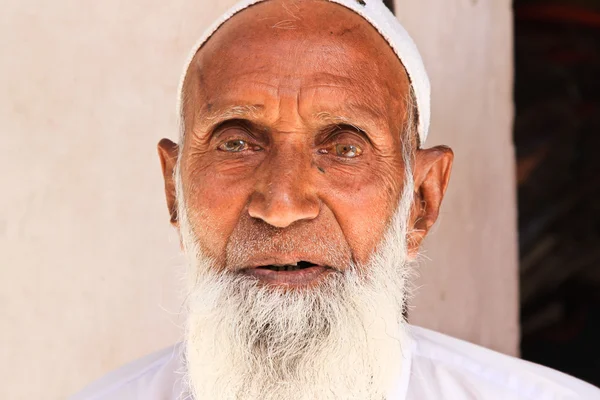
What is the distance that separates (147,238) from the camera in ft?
8.63

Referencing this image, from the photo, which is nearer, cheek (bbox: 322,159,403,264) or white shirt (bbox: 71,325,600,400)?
cheek (bbox: 322,159,403,264)

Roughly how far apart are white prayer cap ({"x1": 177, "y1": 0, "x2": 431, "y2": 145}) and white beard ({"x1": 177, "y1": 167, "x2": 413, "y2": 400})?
0.80 feet

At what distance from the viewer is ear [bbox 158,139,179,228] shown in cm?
221

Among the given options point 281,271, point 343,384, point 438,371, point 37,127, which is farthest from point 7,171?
point 438,371

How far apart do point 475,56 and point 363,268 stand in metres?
1.48

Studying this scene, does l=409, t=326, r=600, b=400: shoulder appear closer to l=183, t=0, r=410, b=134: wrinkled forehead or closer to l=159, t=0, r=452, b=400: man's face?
l=159, t=0, r=452, b=400: man's face

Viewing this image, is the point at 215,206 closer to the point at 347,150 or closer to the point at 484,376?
the point at 347,150

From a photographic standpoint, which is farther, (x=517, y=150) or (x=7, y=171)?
(x=517, y=150)

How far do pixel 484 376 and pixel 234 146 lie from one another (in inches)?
37.6

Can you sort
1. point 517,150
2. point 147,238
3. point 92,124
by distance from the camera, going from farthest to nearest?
point 517,150, point 147,238, point 92,124

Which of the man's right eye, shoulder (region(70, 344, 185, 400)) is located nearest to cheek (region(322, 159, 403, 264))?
the man's right eye

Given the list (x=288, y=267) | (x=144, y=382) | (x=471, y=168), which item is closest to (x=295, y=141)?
(x=288, y=267)

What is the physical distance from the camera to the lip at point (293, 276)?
176cm

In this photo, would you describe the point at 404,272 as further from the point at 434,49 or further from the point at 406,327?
the point at 434,49
